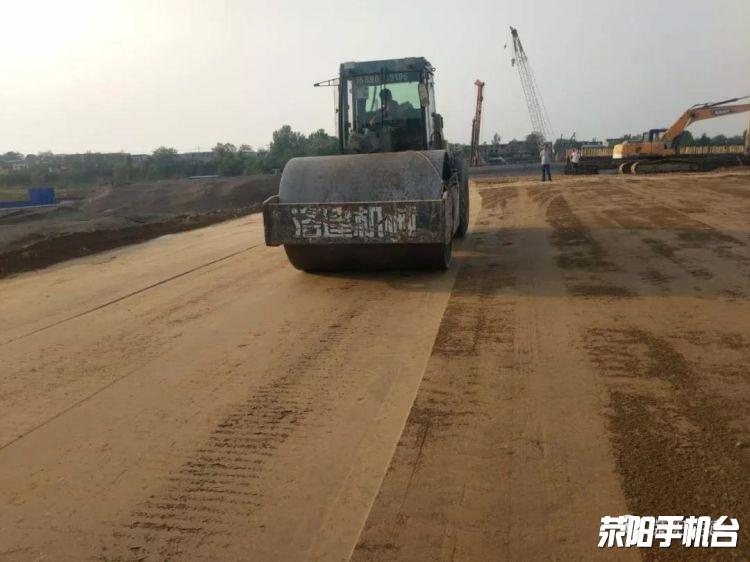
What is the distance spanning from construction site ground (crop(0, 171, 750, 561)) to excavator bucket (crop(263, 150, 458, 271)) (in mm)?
421

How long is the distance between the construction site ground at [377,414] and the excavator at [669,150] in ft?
80.9

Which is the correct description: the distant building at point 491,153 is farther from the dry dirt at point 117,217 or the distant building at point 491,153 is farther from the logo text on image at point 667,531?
the logo text on image at point 667,531

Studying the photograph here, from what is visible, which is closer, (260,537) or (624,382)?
(260,537)

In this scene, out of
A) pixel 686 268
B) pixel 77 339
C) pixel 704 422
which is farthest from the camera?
pixel 686 268

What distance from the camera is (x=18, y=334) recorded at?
599 cm

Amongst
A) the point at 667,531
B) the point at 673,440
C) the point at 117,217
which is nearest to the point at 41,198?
the point at 117,217

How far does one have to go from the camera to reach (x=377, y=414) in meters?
3.80

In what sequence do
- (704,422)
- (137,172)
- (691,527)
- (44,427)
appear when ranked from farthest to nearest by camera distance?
(137,172), (44,427), (704,422), (691,527)

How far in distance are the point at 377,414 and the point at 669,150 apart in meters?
31.1

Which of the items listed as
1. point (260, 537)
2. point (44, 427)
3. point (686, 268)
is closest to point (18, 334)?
point (44, 427)

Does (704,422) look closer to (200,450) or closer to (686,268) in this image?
(200,450)

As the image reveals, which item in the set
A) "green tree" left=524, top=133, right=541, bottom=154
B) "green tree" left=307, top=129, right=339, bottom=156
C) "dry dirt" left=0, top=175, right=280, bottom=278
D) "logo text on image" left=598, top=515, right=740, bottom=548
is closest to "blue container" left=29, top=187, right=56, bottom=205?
"dry dirt" left=0, top=175, right=280, bottom=278

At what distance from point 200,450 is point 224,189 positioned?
35167 mm

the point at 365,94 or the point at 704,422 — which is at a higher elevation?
the point at 365,94
